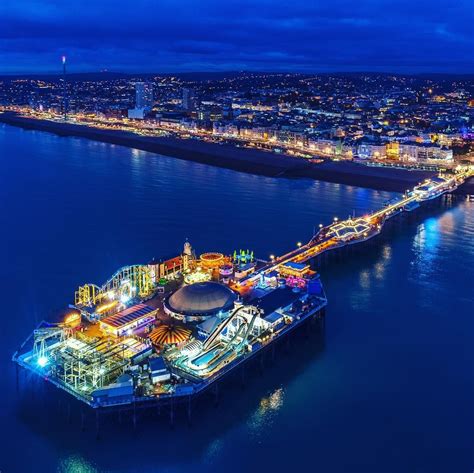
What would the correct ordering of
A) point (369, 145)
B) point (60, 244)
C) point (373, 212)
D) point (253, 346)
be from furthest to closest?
point (369, 145) → point (373, 212) → point (60, 244) → point (253, 346)

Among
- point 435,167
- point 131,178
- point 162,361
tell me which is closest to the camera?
point 162,361

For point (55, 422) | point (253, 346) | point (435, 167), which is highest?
point (435, 167)

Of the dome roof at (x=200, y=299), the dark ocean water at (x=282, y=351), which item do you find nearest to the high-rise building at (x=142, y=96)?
the dark ocean water at (x=282, y=351)

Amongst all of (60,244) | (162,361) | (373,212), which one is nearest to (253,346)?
(162,361)

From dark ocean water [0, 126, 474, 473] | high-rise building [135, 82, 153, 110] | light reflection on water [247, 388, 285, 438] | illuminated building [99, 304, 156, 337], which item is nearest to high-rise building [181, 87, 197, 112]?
high-rise building [135, 82, 153, 110]

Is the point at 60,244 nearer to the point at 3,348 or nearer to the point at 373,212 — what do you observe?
the point at 3,348

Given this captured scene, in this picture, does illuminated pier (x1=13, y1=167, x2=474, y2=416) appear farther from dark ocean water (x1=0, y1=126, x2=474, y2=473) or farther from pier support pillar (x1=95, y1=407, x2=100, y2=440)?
dark ocean water (x1=0, y1=126, x2=474, y2=473)
